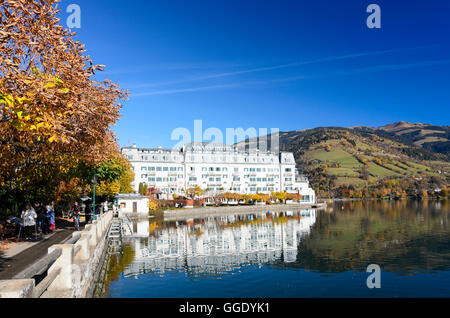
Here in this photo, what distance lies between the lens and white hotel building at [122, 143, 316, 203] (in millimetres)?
109562

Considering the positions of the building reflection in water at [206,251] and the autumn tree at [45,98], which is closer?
the autumn tree at [45,98]

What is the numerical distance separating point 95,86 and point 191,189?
8791cm

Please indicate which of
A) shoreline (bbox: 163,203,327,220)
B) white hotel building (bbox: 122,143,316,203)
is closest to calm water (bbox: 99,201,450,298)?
shoreline (bbox: 163,203,327,220)

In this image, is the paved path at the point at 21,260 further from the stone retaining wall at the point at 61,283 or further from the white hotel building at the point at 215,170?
the white hotel building at the point at 215,170

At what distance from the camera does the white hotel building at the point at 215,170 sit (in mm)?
109562

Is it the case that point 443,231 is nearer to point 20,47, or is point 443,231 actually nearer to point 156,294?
point 156,294

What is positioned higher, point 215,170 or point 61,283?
point 215,170

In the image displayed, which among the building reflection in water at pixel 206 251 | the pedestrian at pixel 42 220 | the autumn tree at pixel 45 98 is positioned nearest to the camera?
the autumn tree at pixel 45 98

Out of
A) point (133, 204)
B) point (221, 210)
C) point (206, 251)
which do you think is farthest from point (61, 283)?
point (221, 210)

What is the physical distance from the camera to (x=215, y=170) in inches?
4697

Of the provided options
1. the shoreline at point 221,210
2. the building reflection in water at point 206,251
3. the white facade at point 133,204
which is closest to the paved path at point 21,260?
the building reflection in water at point 206,251

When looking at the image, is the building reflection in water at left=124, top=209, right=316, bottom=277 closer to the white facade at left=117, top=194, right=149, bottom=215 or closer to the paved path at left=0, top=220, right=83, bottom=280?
the paved path at left=0, top=220, right=83, bottom=280

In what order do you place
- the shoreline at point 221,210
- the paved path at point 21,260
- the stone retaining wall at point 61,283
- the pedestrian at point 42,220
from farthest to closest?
1. the shoreline at point 221,210
2. the pedestrian at point 42,220
3. the paved path at point 21,260
4. the stone retaining wall at point 61,283

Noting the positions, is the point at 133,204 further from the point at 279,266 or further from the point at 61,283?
the point at 61,283
